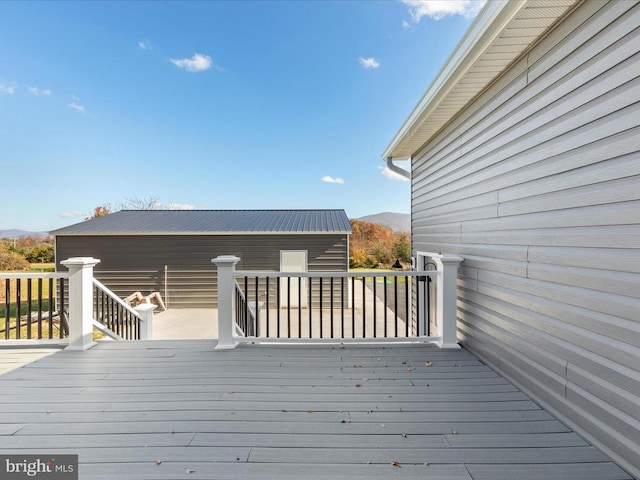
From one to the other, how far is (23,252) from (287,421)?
1765cm

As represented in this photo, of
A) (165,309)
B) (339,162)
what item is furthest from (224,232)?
(339,162)

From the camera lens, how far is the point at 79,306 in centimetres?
300

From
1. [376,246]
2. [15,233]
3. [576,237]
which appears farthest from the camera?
[376,246]

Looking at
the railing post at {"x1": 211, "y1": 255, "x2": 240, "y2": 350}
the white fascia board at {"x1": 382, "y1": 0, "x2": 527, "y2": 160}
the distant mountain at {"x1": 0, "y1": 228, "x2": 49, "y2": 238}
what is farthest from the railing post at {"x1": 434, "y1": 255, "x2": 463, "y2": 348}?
the distant mountain at {"x1": 0, "y1": 228, "x2": 49, "y2": 238}

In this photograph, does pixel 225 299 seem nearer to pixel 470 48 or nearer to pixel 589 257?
pixel 589 257

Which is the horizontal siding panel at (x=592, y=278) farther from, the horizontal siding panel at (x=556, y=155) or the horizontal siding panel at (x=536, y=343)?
the horizontal siding panel at (x=556, y=155)

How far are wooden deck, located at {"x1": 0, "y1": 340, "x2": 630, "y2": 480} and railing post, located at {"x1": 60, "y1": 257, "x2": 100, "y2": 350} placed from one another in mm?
272

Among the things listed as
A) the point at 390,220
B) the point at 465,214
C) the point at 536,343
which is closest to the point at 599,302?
the point at 536,343

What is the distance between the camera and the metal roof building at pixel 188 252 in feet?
30.6

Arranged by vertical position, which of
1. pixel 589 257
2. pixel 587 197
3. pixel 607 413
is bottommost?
pixel 607 413

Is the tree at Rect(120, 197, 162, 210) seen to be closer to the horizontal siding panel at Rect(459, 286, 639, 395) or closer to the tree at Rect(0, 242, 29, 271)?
the tree at Rect(0, 242, 29, 271)

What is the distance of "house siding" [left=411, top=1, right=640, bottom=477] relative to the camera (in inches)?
54.2

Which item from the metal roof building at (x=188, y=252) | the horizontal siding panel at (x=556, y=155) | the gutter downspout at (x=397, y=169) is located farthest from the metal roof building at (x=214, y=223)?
the horizontal siding panel at (x=556, y=155)

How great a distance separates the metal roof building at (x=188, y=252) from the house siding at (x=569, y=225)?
6797 mm
